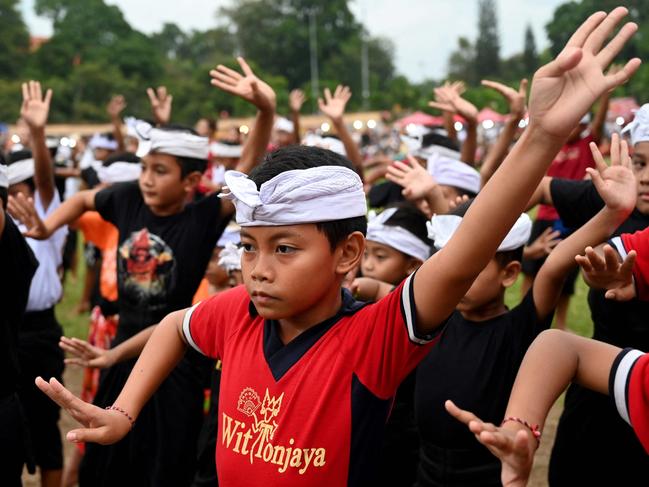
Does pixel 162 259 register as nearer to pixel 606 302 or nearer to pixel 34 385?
pixel 34 385

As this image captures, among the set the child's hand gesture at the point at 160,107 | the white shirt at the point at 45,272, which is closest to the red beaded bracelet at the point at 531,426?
the white shirt at the point at 45,272

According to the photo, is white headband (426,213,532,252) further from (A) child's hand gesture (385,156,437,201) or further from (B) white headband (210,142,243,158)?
(B) white headband (210,142,243,158)

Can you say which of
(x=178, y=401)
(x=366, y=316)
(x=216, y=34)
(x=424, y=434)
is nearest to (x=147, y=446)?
(x=178, y=401)

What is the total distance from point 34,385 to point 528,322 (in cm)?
264

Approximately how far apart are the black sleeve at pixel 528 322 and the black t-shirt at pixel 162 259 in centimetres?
178

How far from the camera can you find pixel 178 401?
4.10 metres

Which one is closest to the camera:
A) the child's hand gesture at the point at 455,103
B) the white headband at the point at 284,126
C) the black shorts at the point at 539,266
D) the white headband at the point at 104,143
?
the child's hand gesture at the point at 455,103

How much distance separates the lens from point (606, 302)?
3.38 m

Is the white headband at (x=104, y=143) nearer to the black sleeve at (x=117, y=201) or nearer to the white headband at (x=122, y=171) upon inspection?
the white headband at (x=122, y=171)

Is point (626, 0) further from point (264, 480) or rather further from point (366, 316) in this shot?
point (264, 480)

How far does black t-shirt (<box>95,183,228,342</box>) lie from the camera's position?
4250 mm

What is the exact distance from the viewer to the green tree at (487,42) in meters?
88.7

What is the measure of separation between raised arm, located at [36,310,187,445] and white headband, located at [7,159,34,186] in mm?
3099

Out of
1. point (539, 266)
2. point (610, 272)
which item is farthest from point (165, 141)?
point (539, 266)
